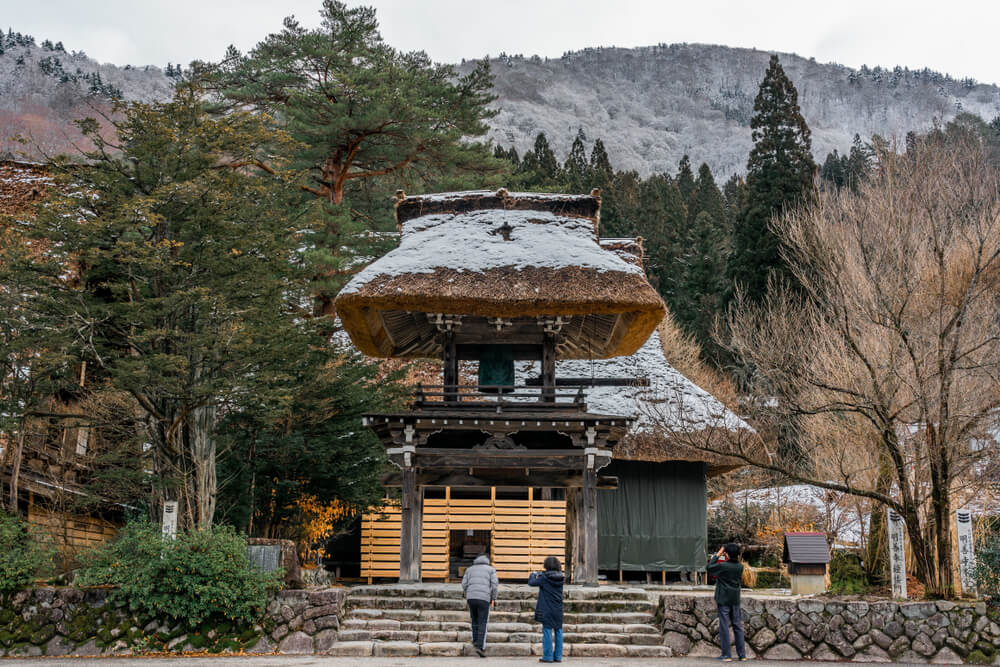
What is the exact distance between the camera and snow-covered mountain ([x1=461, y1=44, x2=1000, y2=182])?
383 ft

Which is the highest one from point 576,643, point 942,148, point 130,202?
point 942,148

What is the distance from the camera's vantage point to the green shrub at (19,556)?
434 inches

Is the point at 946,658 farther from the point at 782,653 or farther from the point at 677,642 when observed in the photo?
the point at 677,642

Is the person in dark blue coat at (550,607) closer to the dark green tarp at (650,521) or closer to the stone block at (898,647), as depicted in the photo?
the stone block at (898,647)

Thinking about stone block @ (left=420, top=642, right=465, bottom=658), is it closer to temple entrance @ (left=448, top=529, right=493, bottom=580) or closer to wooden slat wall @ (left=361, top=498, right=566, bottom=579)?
wooden slat wall @ (left=361, top=498, right=566, bottom=579)

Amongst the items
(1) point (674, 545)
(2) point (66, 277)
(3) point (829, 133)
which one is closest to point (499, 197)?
(2) point (66, 277)

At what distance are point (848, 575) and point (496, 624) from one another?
26.1 ft

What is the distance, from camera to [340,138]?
72.6 ft

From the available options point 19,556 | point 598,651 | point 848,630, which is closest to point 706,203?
point 848,630

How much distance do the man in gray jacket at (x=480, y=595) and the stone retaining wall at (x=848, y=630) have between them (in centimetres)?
249

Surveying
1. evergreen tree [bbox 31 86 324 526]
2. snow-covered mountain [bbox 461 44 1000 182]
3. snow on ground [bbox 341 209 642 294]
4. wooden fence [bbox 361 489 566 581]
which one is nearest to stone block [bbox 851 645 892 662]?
wooden fence [bbox 361 489 566 581]

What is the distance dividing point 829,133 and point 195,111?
421 ft

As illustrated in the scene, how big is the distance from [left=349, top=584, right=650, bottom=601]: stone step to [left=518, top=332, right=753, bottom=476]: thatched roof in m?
4.62

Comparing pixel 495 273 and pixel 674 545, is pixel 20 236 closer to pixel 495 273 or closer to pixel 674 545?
pixel 495 273
